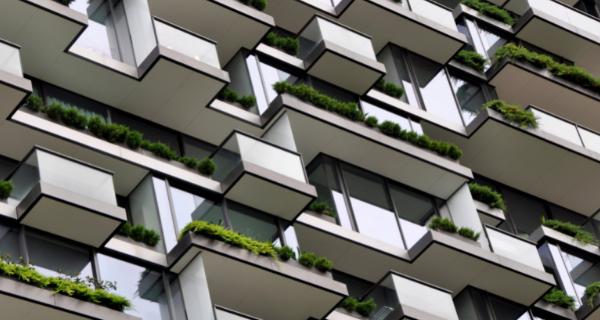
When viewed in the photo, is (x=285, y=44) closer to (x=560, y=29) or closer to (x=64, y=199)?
(x=64, y=199)

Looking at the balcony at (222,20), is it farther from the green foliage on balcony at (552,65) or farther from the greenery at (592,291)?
the greenery at (592,291)

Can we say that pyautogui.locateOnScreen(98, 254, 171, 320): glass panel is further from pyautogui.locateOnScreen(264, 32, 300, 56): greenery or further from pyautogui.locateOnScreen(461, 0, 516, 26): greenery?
pyautogui.locateOnScreen(461, 0, 516, 26): greenery

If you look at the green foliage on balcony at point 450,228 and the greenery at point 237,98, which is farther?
the green foliage on balcony at point 450,228

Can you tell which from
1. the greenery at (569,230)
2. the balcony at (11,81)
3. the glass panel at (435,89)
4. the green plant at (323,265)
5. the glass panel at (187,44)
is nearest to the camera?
the balcony at (11,81)

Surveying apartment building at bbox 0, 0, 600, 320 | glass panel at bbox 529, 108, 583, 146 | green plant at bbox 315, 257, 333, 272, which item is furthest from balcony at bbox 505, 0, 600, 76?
green plant at bbox 315, 257, 333, 272

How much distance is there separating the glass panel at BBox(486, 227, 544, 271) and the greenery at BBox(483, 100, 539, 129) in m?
4.18

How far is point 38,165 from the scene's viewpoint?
22.0 metres

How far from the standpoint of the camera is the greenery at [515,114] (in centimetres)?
3159

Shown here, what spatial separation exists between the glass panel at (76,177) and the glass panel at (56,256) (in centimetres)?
121

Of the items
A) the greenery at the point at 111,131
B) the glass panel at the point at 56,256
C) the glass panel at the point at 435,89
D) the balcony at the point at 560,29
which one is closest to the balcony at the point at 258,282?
the glass panel at the point at 56,256

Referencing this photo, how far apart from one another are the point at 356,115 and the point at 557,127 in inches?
297

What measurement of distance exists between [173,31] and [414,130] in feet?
27.7

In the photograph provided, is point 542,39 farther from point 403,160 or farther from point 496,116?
point 403,160

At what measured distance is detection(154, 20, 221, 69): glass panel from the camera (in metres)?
26.5
